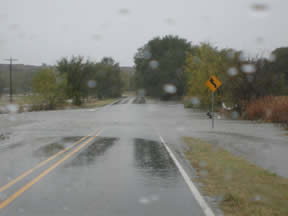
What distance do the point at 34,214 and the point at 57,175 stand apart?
287cm

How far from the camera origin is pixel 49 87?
1802 inches

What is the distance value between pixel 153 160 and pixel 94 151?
2648 millimetres

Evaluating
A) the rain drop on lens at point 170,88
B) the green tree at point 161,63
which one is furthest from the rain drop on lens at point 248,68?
the rain drop on lens at point 170,88

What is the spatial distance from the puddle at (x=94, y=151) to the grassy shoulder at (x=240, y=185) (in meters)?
2.95

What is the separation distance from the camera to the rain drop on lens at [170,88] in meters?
87.8

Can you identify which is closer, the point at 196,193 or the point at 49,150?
the point at 196,193

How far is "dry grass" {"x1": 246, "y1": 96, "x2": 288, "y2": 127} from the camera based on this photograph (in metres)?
23.1

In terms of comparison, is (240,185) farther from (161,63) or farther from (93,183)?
(161,63)

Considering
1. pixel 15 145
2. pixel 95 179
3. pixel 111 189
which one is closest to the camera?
pixel 111 189

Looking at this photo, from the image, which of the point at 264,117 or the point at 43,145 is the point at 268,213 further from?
the point at 264,117

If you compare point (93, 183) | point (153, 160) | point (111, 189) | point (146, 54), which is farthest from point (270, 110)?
point (146, 54)

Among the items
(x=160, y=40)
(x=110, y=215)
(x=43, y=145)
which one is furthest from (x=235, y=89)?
(x=160, y=40)

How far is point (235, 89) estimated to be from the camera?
3016 centimetres

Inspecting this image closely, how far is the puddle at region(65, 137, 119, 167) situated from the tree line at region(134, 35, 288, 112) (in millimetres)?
16673
